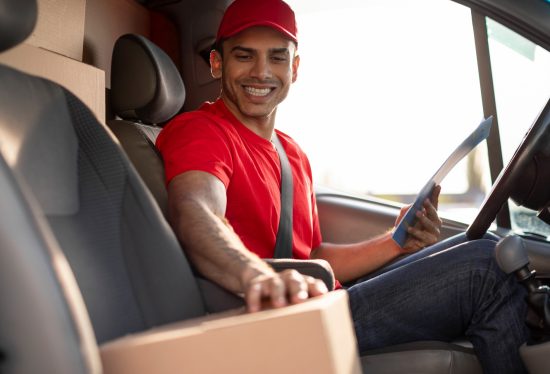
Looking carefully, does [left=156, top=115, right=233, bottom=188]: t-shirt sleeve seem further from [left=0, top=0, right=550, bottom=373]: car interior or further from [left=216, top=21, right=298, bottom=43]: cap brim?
[left=216, top=21, right=298, bottom=43]: cap brim

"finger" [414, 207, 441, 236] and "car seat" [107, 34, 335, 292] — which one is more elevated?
"car seat" [107, 34, 335, 292]

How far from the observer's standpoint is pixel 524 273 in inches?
51.4

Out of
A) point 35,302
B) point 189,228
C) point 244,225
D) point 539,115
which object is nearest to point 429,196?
point 539,115

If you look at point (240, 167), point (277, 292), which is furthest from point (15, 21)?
point (240, 167)

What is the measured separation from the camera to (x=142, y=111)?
1.68 meters

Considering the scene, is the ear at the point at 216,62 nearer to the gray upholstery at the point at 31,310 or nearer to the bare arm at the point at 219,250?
the bare arm at the point at 219,250

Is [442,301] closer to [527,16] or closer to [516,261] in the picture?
[516,261]

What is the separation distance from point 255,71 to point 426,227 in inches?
21.9

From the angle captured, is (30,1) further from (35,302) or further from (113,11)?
(113,11)

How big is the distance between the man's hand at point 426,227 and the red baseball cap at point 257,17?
51cm

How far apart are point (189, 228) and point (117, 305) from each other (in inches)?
9.6

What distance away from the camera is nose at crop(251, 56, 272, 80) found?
1.67m

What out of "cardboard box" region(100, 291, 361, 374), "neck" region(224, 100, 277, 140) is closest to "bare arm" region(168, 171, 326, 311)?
"cardboard box" region(100, 291, 361, 374)

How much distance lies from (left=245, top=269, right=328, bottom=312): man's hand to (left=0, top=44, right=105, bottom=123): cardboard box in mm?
453
